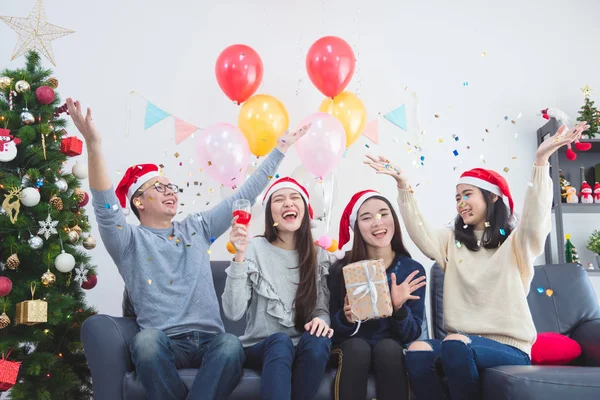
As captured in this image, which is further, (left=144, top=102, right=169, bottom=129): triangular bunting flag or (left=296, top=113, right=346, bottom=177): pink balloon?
(left=144, top=102, right=169, bottom=129): triangular bunting flag

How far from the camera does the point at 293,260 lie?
93.6 inches

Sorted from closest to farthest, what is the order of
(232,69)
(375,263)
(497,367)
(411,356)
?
(497,367) → (411,356) → (375,263) → (232,69)

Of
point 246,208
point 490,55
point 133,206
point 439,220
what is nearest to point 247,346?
point 246,208

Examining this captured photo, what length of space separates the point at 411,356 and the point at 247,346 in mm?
641

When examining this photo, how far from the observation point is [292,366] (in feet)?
6.53

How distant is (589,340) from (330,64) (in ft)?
5.77

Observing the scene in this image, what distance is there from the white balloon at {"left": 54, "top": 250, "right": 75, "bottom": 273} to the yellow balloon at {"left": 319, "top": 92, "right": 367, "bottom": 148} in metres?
1.51

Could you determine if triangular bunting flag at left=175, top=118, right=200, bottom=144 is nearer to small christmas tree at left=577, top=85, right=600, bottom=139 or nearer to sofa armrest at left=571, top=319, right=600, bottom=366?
sofa armrest at left=571, top=319, right=600, bottom=366

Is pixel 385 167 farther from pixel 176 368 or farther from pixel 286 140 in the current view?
pixel 176 368

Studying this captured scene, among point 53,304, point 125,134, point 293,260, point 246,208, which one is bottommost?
point 53,304

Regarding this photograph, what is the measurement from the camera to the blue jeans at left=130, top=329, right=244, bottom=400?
1858mm

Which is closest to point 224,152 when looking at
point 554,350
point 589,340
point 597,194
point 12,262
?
point 12,262

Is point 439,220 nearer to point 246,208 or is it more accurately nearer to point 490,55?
point 490,55

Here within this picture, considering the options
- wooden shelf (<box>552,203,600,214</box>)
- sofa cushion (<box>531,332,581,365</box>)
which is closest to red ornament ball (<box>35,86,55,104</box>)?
sofa cushion (<box>531,332,581,365</box>)
